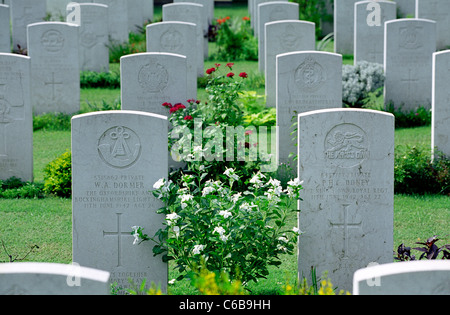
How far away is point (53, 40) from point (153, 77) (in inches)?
150

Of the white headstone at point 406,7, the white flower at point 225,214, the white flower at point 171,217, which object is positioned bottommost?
the white flower at point 171,217

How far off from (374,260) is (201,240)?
4.62 ft

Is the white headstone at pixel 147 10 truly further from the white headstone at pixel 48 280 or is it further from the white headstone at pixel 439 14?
the white headstone at pixel 48 280

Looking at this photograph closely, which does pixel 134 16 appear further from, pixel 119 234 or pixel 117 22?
pixel 119 234

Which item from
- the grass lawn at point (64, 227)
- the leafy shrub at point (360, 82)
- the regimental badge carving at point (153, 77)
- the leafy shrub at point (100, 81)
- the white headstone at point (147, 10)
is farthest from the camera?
the white headstone at point (147, 10)

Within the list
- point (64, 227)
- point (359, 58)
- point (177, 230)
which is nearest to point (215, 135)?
point (64, 227)

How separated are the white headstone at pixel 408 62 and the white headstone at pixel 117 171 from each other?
7.21 metres

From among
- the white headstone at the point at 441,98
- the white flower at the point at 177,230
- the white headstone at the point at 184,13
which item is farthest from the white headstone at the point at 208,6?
the white flower at the point at 177,230

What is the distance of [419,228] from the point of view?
24.9 ft

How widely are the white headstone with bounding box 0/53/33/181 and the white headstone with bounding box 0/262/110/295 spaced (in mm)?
5413

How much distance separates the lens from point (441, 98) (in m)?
9.31

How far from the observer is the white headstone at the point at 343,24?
18.2 meters
